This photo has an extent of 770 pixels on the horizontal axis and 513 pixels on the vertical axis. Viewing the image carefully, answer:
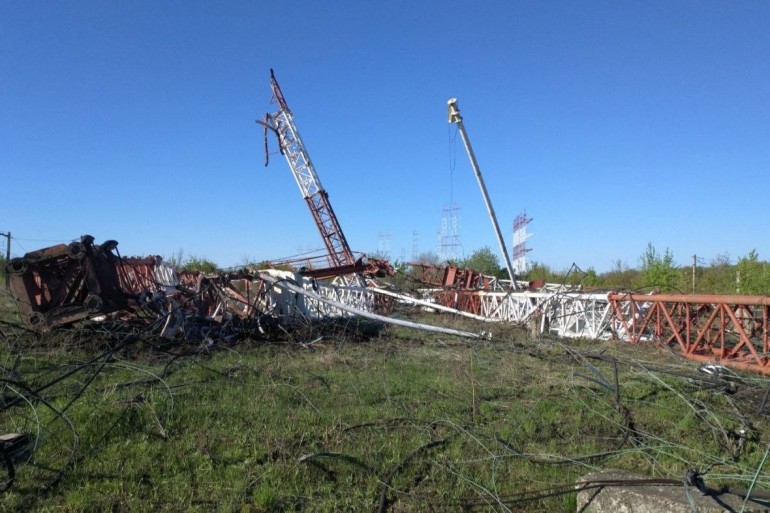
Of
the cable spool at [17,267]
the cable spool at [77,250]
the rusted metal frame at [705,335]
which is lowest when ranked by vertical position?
the rusted metal frame at [705,335]

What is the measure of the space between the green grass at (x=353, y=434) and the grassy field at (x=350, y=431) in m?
0.02

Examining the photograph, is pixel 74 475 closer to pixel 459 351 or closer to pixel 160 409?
pixel 160 409

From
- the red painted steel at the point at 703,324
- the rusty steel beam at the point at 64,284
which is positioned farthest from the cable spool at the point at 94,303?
the red painted steel at the point at 703,324

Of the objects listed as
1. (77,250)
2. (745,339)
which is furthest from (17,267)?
(745,339)

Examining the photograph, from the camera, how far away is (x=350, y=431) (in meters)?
5.10

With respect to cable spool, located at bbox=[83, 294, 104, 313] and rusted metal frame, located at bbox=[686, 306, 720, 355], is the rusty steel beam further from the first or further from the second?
rusted metal frame, located at bbox=[686, 306, 720, 355]

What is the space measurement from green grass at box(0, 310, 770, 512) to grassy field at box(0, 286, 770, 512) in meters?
0.02

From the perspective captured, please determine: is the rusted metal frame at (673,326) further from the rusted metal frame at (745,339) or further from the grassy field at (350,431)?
the grassy field at (350,431)

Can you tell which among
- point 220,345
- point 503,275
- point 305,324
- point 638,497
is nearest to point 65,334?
point 220,345

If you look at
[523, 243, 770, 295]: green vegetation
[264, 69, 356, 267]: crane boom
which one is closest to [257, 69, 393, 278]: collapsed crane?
[264, 69, 356, 267]: crane boom

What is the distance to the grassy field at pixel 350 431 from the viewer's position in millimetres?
3855

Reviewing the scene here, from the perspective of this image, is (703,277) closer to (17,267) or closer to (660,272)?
(660,272)

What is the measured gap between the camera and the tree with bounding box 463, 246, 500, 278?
34828 mm

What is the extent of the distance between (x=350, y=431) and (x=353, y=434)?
75mm
